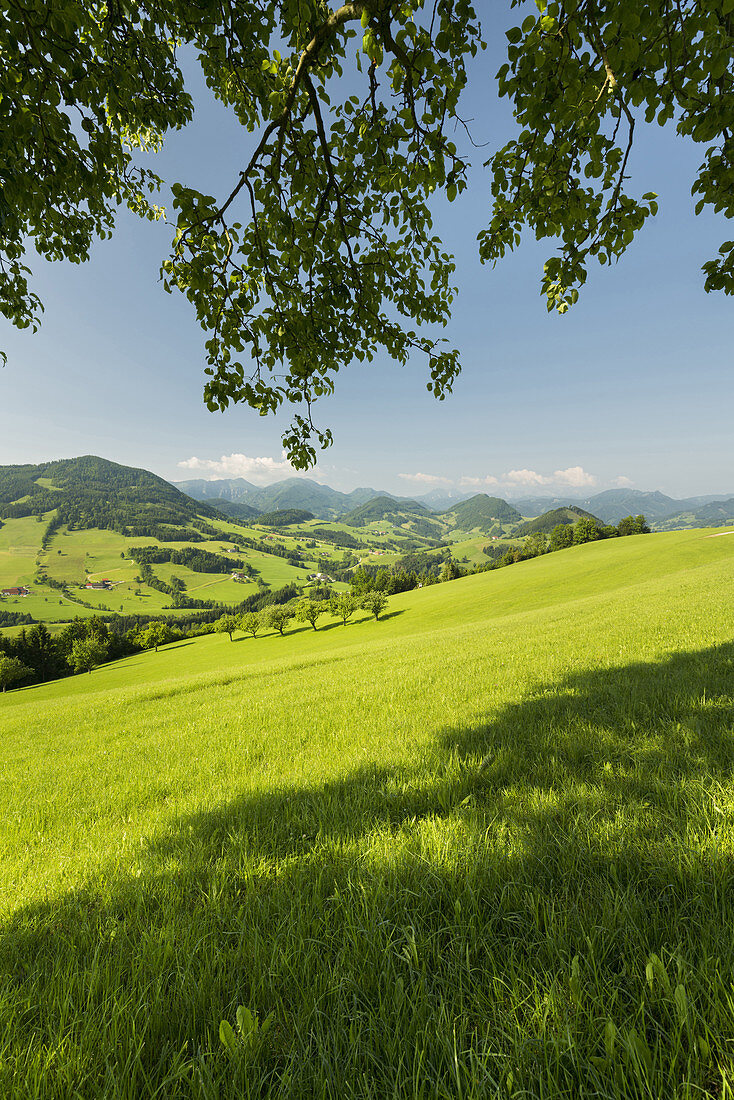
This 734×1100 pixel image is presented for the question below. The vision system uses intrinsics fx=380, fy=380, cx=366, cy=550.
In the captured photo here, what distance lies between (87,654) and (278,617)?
126 feet

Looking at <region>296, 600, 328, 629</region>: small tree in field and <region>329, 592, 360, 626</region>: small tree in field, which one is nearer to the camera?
<region>329, 592, 360, 626</region>: small tree in field

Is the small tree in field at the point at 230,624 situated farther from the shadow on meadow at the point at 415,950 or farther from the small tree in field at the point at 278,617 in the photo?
the shadow on meadow at the point at 415,950

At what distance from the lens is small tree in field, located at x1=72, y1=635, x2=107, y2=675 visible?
240ft

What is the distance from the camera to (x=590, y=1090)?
1.28 metres

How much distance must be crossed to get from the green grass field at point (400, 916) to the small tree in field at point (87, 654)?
86.9m

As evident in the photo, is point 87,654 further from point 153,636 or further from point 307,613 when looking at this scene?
point 307,613

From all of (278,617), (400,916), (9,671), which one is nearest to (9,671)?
(9,671)

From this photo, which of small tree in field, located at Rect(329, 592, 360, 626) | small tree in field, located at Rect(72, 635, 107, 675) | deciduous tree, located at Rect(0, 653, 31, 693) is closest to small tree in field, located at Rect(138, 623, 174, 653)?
small tree in field, located at Rect(72, 635, 107, 675)

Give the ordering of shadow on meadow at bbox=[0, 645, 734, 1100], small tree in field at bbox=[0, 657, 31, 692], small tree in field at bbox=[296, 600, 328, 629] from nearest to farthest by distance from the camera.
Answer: shadow on meadow at bbox=[0, 645, 734, 1100] < small tree in field at bbox=[0, 657, 31, 692] < small tree in field at bbox=[296, 600, 328, 629]

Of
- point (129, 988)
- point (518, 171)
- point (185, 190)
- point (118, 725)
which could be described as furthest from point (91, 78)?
point (118, 725)

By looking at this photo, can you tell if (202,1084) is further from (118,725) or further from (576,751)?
(118,725)

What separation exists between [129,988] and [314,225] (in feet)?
25.1

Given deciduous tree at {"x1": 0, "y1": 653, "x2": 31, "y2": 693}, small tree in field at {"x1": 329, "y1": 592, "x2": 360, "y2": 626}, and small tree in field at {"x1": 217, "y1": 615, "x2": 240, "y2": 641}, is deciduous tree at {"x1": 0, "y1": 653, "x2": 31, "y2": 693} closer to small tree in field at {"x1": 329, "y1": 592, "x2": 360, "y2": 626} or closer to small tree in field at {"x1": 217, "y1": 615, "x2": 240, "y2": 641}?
small tree in field at {"x1": 217, "y1": 615, "x2": 240, "y2": 641}

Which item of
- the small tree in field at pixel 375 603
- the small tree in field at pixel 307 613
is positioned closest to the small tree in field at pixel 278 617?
the small tree in field at pixel 307 613
